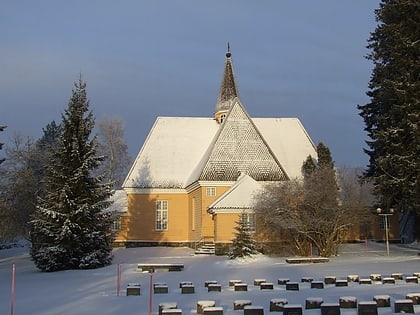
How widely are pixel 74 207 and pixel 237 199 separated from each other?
429 inches

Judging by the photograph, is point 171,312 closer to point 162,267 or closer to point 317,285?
point 317,285

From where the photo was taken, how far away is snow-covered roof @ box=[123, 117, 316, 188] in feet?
134

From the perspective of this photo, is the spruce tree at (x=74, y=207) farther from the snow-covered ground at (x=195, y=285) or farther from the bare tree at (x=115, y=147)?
the bare tree at (x=115, y=147)

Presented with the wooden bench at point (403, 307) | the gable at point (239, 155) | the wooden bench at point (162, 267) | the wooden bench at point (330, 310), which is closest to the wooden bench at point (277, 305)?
the wooden bench at point (330, 310)

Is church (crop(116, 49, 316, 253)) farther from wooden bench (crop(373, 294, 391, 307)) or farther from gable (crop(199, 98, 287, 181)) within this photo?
wooden bench (crop(373, 294, 391, 307))

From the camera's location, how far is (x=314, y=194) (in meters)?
28.7

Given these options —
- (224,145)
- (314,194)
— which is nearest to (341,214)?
(314,194)

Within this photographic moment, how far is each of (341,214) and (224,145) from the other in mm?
11641

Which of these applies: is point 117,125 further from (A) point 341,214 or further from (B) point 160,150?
(A) point 341,214

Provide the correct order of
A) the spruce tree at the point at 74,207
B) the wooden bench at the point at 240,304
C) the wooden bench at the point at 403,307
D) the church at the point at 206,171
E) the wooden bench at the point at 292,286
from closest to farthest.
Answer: the wooden bench at the point at 403,307
the wooden bench at the point at 240,304
the wooden bench at the point at 292,286
the spruce tree at the point at 74,207
the church at the point at 206,171

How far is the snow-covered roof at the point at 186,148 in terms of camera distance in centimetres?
4088

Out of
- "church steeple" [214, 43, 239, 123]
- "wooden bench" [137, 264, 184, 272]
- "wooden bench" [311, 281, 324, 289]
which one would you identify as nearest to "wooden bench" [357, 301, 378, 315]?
"wooden bench" [311, 281, 324, 289]

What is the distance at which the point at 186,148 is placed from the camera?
140 feet

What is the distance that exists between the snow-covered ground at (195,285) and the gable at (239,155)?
707cm
